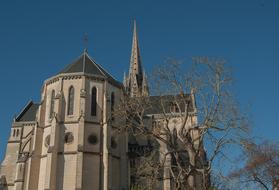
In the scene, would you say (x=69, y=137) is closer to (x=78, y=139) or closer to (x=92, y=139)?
(x=78, y=139)

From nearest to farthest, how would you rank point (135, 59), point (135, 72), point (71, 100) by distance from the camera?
point (71, 100) < point (135, 72) < point (135, 59)

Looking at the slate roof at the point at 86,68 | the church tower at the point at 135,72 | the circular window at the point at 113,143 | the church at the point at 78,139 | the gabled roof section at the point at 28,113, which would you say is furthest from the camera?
the church tower at the point at 135,72

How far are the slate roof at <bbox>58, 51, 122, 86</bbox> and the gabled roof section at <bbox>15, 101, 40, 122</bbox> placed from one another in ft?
45.5

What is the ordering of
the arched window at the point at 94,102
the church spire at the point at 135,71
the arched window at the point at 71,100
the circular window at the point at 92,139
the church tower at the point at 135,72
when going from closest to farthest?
the circular window at the point at 92,139 → the arched window at the point at 71,100 → the arched window at the point at 94,102 → the church tower at the point at 135,72 → the church spire at the point at 135,71

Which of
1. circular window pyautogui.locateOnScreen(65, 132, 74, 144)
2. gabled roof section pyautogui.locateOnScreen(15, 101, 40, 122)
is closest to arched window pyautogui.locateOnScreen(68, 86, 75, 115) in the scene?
circular window pyautogui.locateOnScreen(65, 132, 74, 144)

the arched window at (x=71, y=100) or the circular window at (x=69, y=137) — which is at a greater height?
the arched window at (x=71, y=100)

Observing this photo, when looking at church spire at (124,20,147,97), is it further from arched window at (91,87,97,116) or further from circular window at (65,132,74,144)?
circular window at (65,132,74,144)

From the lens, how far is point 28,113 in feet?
166

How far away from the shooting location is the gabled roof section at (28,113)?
49.2 m

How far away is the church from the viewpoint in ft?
106

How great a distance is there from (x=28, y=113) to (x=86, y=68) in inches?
701

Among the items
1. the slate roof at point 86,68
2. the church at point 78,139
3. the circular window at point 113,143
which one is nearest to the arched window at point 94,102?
the church at point 78,139

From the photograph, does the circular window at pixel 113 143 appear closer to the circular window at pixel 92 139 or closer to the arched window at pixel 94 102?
the circular window at pixel 92 139

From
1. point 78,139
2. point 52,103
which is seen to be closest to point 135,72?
point 52,103
